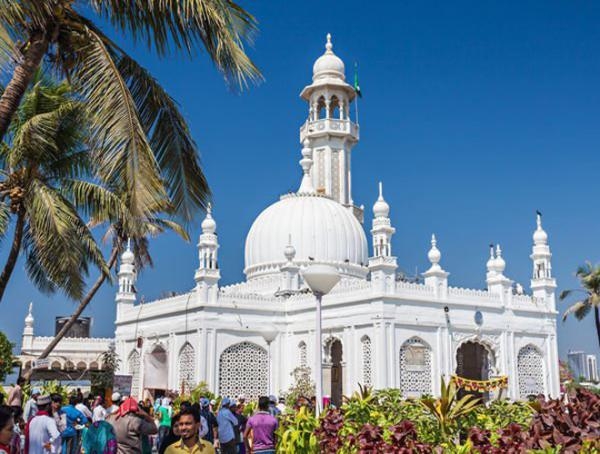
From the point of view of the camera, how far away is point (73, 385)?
30.5 m

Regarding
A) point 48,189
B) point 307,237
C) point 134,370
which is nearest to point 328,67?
point 307,237

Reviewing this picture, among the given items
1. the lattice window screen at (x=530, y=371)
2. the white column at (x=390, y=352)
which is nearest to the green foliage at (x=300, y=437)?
the white column at (x=390, y=352)

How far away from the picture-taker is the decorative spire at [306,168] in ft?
122

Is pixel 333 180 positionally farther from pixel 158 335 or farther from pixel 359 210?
pixel 158 335

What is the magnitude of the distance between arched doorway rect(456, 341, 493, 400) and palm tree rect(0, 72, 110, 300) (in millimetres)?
19207

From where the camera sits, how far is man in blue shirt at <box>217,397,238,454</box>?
12.2 metres

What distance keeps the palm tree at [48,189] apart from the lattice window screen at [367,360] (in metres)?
13.4

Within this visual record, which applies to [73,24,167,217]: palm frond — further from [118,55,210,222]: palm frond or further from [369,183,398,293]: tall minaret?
[369,183,398,293]: tall minaret

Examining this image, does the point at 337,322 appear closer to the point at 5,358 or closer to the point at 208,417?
the point at 5,358

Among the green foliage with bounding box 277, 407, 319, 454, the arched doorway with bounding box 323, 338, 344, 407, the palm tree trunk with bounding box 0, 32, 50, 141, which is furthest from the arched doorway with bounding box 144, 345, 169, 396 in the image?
the palm tree trunk with bounding box 0, 32, 50, 141

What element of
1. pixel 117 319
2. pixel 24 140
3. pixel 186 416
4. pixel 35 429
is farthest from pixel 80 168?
pixel 117 319

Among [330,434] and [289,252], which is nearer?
[330,434]

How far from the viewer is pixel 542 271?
107 ft

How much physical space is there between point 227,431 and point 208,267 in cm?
1786
